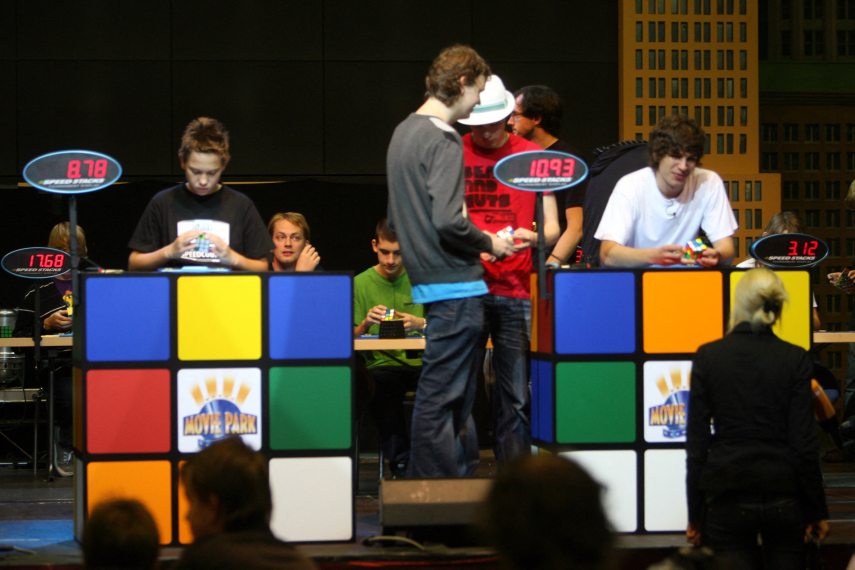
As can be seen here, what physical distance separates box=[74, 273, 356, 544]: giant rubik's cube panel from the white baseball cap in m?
0.71

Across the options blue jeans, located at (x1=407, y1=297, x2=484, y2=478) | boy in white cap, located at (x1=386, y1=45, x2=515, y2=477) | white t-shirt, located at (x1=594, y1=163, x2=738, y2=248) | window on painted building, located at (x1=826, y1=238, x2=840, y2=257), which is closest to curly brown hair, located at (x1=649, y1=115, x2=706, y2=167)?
white t-shirt, located at (x1=594, y1=163, x2=738, y2=248)

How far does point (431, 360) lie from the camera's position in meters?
3.78

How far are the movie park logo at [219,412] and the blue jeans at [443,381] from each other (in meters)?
0.51

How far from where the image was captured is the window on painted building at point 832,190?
8.72m

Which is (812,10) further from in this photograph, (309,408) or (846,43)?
(309,408)

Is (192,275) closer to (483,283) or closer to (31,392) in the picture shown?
(483,283)

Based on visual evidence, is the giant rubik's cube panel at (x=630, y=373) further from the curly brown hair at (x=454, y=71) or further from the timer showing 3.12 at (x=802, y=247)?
the curly brown hair at (x=454, y=71)

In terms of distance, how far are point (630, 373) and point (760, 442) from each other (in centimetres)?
74

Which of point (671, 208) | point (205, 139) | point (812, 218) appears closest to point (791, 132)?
point (812, 218)

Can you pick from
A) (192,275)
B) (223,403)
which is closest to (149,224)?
(192,275)

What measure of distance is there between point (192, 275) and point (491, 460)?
2.99m

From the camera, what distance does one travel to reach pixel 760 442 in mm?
3207

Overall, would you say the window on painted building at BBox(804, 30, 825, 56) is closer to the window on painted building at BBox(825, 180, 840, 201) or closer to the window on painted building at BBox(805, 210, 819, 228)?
the window on painted building at BBox(825, 180, 840, 201)

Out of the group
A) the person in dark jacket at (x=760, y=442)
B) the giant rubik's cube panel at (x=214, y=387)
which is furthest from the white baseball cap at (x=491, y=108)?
the person in dark jacket at (x=760, y=442)
